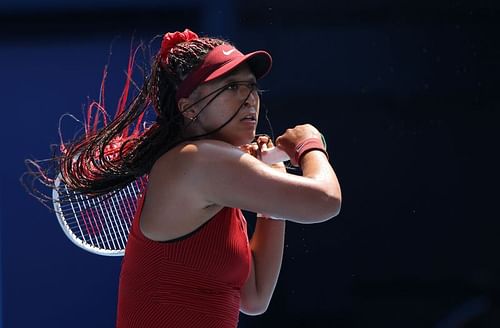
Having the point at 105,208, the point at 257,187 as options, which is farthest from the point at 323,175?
the point at 105,208

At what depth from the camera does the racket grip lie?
2.49 metres

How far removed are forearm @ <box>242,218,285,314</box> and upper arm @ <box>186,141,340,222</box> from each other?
437mm

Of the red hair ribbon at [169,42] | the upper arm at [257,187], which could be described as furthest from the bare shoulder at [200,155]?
the red hair ribbon at [169,42]

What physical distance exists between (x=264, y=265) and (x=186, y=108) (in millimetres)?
545

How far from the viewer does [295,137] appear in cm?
238

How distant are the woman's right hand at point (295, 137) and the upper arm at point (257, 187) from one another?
0.56ft

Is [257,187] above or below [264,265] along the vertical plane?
above

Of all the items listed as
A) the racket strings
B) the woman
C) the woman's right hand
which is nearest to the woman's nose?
the woman

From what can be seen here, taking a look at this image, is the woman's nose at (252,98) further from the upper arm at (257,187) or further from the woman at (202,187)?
the upper arm at (257,187)

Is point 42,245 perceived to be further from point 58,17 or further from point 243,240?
point 243,240

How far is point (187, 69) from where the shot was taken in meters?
2.32

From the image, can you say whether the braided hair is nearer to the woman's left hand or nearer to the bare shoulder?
the bare shoulder

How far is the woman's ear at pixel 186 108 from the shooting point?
7.63 feet

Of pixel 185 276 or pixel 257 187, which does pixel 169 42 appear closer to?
pixel 257 187
